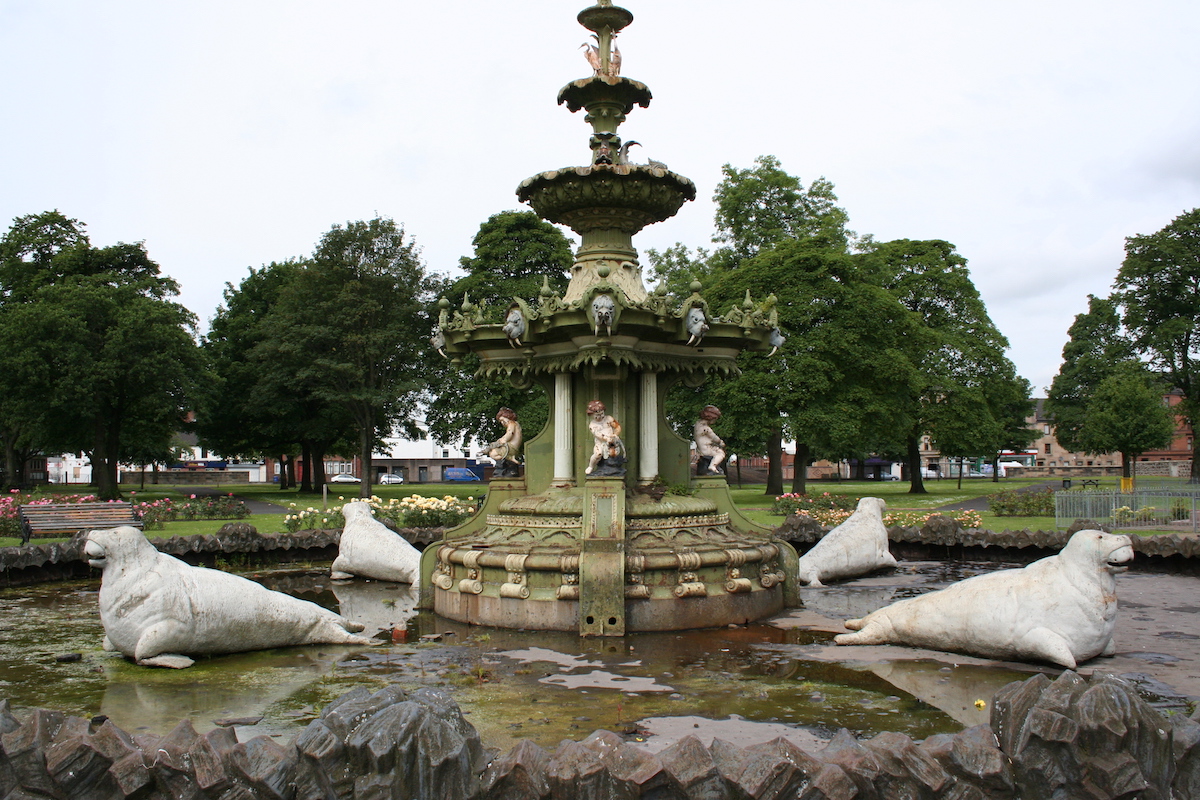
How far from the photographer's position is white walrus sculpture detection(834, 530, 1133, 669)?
22.9 ft

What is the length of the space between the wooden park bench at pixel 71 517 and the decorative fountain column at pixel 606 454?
11.3 m

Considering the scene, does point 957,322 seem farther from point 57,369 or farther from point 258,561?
point 57,369

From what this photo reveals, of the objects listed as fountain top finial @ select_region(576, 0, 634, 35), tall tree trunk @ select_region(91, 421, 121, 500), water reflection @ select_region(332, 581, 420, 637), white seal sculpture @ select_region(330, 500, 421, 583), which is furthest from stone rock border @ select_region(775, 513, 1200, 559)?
tall tree trunk @ select_region(91, 421, 121, 500)

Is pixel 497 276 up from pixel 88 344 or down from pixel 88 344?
up

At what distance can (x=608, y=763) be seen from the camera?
→ 3.93 metres

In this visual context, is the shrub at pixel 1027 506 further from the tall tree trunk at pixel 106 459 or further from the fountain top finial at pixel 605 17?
the tall tree trunk at pixel 106 459

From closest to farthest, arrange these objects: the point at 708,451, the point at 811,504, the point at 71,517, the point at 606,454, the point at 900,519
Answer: the point at 606,454 < the point at 708,451 < the point at 71,517 < the point at 900,519 < the point at 811,504

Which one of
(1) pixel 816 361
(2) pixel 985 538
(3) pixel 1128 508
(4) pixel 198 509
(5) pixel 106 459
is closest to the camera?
(2) pixel 985 538

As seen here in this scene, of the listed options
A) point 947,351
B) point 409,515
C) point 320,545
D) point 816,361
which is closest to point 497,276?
point 816,361

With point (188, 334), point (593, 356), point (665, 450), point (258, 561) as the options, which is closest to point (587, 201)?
point (593, 356)

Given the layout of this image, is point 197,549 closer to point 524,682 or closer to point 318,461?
point 524,682

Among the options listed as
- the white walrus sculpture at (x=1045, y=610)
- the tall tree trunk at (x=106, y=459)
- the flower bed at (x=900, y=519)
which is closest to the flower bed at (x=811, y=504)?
the flower bed at (x=900, y=519)

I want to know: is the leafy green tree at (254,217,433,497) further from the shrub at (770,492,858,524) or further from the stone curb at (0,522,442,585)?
the stone curb at (0,522,442,585)

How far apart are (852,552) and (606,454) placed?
5041mm
